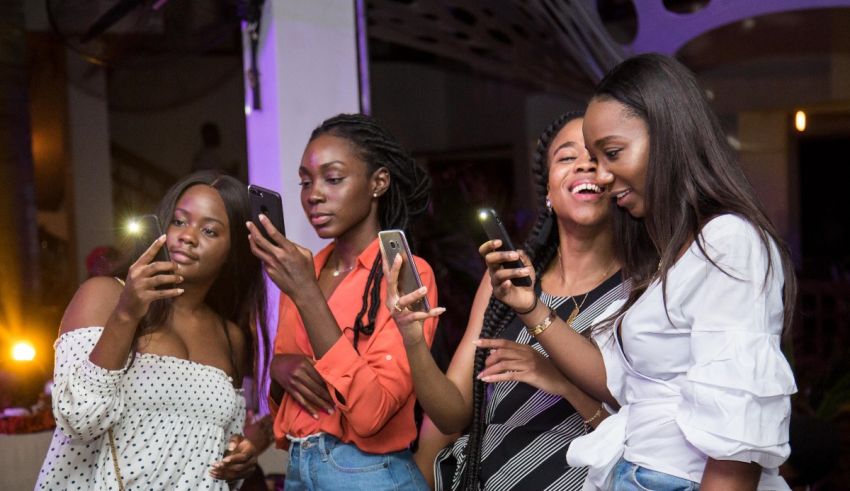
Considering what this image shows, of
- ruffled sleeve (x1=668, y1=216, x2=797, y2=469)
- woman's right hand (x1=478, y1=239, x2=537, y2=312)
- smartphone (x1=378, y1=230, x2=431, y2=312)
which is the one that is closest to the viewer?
ruffled sleeve (x1=668, y1=216, x2=797, y2=469)

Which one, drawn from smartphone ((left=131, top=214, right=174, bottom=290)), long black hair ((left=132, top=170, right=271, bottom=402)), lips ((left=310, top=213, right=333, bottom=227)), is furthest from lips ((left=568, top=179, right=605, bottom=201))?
smartphone ((left=131, top=214, right=174, bottom=290))

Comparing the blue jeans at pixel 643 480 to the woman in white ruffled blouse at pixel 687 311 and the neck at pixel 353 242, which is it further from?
the neck at pixel 353 242

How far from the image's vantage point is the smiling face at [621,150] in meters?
1.52

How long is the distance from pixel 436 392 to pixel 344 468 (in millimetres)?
269

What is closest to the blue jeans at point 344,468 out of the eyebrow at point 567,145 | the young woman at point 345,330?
the young woman at point 345,330

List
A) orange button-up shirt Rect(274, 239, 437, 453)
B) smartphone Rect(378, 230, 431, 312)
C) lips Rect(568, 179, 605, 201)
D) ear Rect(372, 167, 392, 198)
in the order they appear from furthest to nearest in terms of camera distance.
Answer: ear Rect(372, 167, 392, 198), lips Rect(568, 179, 605, 201), orange button-up shirt Rect(274, 239, 437, 453), smartphone Rect(378, 230, 431, 312)

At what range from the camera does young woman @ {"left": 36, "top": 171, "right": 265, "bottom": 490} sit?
1933mm

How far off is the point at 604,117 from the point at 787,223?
6396 mm

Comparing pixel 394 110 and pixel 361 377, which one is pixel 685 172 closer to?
pixel 361 377

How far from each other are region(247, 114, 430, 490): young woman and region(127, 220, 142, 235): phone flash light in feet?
0.89

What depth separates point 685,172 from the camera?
147 cm

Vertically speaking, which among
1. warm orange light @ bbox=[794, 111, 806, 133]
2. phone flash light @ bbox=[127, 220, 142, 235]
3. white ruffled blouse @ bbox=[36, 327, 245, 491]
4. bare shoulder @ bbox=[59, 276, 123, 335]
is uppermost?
warm orange light @ bbox=[794, 111, 806, 133]

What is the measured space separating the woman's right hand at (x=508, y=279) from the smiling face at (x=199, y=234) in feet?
2.57

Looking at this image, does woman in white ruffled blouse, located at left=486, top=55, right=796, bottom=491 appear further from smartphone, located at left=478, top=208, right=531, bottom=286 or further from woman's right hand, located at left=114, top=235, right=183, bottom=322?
woman's right hand, located at left=114, top=235, right=183, bottom=322
